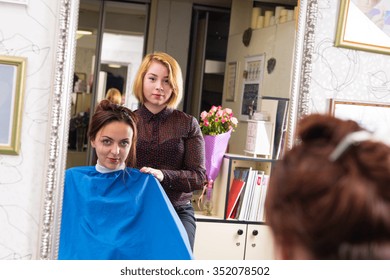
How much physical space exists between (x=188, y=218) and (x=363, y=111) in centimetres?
80

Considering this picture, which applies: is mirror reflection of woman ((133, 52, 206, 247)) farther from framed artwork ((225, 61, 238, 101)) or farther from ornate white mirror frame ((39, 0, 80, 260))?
ornate white mirror frame ((39, 0, 80, 260))

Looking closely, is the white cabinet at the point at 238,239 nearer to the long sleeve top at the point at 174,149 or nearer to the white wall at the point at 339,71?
the long sleeve top at the point at 174,149

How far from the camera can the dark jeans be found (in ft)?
7.29

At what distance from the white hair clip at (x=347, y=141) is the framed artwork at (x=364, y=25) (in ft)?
5.35

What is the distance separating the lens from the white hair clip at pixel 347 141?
763 millimetres

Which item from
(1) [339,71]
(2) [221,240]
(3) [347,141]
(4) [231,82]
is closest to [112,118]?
(4) [231,82]

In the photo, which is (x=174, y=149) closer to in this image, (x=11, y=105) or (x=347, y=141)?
(x=11, y=105)

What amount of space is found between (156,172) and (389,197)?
57.3 inches

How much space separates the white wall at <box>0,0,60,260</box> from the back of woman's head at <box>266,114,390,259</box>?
4.47 feet

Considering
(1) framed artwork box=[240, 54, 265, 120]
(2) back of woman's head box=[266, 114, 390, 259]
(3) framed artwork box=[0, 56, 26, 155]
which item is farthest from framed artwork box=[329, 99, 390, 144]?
(2) back of woman's head box=[266, 114, 390, 259]

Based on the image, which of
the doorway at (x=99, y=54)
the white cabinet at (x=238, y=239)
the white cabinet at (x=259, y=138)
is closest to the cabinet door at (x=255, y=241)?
the white cabinet at (x=238, y=239)

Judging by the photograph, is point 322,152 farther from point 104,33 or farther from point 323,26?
point 323,26

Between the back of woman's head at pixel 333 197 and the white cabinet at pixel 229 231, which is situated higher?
the back of woman's head at pixel 333 197
